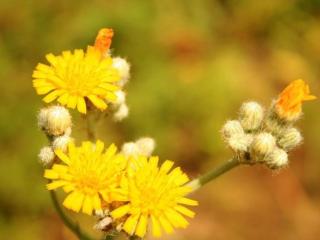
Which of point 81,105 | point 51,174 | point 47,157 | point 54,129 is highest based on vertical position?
point 81,105

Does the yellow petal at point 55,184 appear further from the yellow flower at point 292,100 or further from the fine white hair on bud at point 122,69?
the yellow flower at point 292,100

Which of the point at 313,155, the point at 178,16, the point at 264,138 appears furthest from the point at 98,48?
the point at 313,155

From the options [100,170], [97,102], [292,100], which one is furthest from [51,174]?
[292,100]

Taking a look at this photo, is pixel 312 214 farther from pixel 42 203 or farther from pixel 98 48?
pixel 98 48

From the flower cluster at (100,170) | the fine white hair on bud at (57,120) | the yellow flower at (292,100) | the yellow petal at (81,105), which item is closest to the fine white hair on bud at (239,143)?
the yellow flower at (292,100)

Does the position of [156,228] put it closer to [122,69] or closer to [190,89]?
[122,69]
